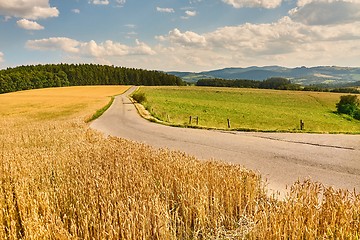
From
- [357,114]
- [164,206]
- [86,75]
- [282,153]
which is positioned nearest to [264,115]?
[357,114]

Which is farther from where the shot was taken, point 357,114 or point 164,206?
point 357,114

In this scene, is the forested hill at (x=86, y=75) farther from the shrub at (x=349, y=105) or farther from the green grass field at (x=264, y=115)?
the shrub at (x=349, y=105)

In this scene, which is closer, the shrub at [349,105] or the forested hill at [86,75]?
the shrub at [349,105]

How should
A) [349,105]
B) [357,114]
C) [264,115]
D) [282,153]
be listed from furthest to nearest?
[349,105] < [357,114] < [264,115] < [282,153]

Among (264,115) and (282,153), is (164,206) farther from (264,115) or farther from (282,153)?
(264,115)

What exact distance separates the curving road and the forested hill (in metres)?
132

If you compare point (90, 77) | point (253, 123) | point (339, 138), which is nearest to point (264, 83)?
point (90, 77)

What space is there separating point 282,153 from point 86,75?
153495 mm

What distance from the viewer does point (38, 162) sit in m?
Answer: 8.84

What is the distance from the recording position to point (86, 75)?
15488cm

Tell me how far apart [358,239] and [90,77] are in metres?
162

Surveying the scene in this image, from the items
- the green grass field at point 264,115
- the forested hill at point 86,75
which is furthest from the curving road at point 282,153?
the forested hill at point 86,75

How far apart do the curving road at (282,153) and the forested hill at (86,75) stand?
131758 mm

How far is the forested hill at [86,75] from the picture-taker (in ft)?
449
